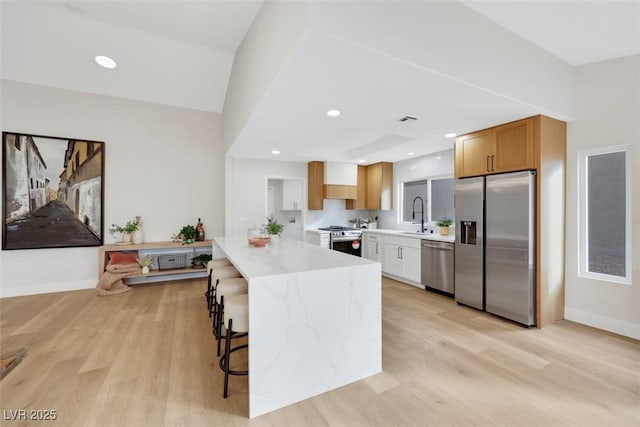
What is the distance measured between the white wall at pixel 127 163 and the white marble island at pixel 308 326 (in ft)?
10.7

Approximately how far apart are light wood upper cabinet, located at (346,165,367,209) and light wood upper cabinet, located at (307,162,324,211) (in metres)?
0.79

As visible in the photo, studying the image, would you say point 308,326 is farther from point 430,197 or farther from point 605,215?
point 430,197

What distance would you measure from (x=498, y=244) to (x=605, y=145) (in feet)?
4.64

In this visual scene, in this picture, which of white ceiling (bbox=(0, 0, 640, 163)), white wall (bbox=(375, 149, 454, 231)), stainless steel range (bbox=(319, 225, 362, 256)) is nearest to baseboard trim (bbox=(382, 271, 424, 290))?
stainless steel range (bbox=(319, 225, 362, 256))

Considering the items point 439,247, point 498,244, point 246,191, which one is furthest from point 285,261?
point 246,191

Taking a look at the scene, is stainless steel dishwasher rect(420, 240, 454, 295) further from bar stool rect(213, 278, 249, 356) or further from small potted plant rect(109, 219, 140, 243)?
small potted plant rect(109, 219, 140, 243)

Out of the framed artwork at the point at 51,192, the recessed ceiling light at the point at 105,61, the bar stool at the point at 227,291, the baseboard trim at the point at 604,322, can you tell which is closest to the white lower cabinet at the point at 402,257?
the baseboard trim at the point at 604,322

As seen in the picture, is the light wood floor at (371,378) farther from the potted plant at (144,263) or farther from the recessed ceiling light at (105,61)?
the recessed ceiling light at (105,61)

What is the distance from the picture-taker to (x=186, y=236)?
15.0 ft

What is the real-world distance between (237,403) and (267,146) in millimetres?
3318

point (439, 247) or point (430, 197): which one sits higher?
point (430, 197)

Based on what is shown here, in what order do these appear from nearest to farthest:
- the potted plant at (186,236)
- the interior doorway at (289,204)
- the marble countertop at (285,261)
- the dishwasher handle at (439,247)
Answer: the marble countertop at (285,261) < the dishwasher handle at (439,247) < the potted plant at (186,236) < the interior doorway at (289,204)

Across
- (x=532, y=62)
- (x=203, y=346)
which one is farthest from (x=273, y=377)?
(x=532, y=62)

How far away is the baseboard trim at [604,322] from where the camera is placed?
261 centimetres
